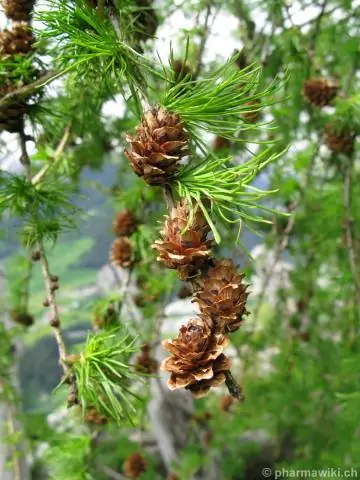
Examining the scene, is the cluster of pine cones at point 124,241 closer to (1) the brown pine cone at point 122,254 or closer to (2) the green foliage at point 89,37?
(1) the brown pine cone at point 122,254

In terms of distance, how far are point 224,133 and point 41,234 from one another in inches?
12.3

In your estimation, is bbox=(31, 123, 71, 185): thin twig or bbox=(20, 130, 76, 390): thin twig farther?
bbox=(31, 123, 71, 185): thin twig

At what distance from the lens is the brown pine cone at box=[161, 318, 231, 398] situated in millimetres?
392

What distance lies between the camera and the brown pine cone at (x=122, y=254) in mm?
940

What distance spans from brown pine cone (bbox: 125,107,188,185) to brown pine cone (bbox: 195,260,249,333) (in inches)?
3.6

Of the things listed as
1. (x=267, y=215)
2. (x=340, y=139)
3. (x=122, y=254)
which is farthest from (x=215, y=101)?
(x=267, y=215)

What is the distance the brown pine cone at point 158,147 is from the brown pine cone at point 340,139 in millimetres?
731

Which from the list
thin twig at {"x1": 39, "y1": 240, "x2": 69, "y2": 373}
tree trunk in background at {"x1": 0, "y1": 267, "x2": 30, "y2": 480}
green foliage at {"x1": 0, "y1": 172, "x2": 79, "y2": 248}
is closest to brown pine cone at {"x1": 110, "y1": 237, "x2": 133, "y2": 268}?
green foliage at {"x1": 0, "y1": 172, "x2": 79, "y2": 248}

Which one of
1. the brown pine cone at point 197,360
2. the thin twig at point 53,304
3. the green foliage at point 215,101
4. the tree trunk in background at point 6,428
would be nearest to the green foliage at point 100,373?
the thin twig at point 53,304

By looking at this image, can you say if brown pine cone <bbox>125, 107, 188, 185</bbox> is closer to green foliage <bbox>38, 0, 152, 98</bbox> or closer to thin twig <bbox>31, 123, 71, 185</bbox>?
green foliage <bbox>38, 0, 152, 98</bbox>

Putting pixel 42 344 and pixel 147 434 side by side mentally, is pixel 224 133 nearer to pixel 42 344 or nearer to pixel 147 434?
pixel 147 434

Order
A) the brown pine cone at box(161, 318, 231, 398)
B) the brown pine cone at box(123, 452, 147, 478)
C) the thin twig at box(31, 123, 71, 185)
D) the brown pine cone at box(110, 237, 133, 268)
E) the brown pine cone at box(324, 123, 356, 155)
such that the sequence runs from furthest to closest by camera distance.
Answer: the brown pine cone at box(123, 452, 147, 478) < the brown pine cone at box(324, 123, 356, 155) < the brown pine cone at box(110, 237, 133, 268) < the thin twig at box(31, 123, 71, 185) < the brown pine cone at box(161, 318, 231, 398)

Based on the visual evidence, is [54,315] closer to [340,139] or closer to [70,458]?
[70,458]

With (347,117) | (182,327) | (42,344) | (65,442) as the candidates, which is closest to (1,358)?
(65,442)
